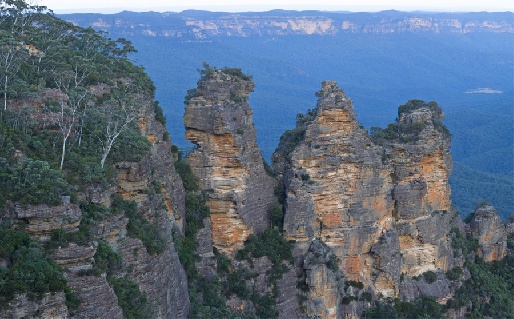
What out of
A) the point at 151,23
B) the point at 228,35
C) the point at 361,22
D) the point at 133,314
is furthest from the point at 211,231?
the point at 361,22

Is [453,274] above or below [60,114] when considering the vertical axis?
below

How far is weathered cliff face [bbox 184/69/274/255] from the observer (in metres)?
31.5

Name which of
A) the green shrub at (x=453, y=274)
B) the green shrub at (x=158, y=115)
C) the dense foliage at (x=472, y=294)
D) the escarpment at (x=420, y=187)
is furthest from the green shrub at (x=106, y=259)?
the green shrub at (x=453, y=274)

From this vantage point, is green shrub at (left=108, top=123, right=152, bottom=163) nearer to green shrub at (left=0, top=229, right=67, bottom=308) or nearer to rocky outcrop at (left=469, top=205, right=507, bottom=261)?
green shrub at (left=0, top=229, right=67, bottom=308)

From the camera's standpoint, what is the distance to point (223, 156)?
3175 centimetres

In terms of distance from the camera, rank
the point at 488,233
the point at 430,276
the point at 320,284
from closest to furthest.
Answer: the point at 320,284, the point at 430,276, the point at 488,233

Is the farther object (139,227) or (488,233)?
(488,233)

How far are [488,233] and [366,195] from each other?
12081 millimetres

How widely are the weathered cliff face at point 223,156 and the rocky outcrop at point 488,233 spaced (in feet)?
52.6

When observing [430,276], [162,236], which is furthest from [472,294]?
[162,236]

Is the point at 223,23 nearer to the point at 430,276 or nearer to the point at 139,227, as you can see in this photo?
the point at 430,276

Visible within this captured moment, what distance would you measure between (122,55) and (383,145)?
1303 cm

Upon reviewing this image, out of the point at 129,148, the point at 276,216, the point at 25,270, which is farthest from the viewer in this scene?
the point at 276,216

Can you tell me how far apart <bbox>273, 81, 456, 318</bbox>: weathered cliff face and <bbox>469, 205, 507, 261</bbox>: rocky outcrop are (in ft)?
16.6
